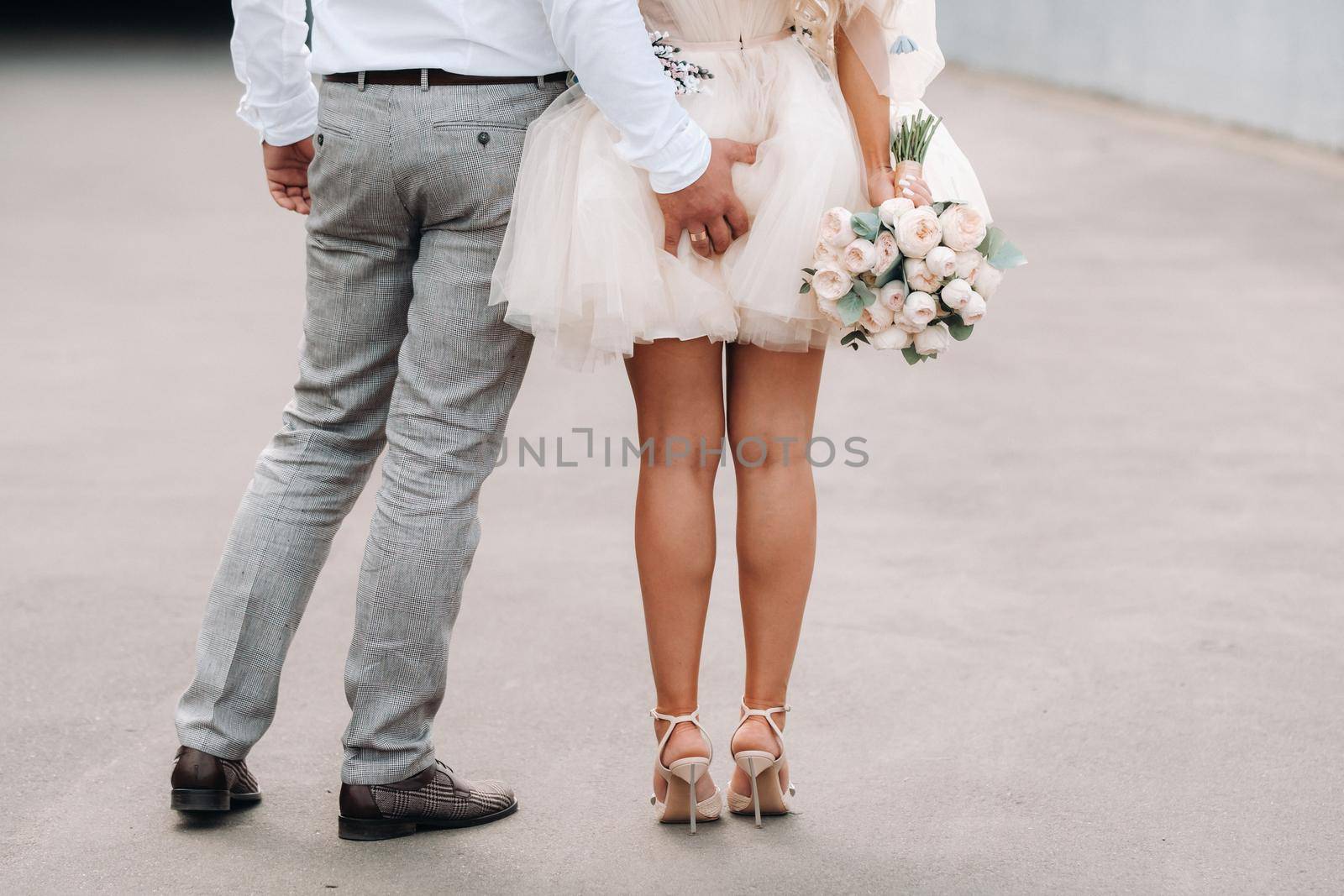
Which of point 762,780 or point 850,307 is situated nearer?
point 850,307

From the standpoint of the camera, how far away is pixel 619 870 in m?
2.38

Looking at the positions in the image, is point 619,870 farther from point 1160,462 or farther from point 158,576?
point 1160,462

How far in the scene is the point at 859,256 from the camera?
2.20 meters

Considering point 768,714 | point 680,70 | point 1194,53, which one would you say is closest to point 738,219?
point 680,70

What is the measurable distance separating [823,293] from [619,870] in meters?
0.95

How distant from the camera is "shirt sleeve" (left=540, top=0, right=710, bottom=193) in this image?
2.10 m

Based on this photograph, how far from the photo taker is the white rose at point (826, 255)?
224 centimetres

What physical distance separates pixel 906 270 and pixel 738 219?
263mm

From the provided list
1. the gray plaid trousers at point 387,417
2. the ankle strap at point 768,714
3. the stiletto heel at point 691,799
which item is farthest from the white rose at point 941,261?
the stiletto heel at point 691,799

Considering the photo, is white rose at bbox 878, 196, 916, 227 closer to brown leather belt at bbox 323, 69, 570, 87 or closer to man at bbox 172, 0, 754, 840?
man at bbox 172, 0, 754, 840

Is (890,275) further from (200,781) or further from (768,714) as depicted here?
(200,781)

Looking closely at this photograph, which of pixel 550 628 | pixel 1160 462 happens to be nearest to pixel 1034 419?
pixel 1160 462

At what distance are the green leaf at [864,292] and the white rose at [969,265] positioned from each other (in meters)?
0.13

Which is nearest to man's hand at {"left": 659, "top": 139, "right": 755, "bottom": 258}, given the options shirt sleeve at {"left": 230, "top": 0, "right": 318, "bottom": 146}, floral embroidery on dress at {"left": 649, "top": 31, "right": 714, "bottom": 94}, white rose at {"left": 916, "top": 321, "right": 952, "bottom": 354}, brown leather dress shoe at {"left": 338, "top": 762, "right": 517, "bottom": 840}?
floral embroidery on dress at {"left": 649, "top": 31, "right": 714, "bottom": 94}
